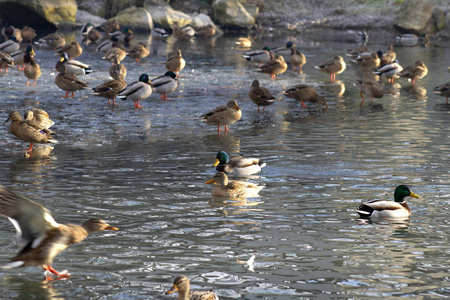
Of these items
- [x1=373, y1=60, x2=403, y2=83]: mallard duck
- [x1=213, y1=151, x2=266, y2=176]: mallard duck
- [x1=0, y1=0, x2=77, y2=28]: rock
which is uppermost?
[x1=0, y1=0, x2=77, y2=28]: rock

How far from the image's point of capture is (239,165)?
1379 centimetres

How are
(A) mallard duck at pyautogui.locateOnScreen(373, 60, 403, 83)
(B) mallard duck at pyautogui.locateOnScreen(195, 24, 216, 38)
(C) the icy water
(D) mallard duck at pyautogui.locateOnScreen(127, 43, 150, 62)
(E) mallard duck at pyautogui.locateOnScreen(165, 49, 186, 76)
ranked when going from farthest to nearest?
1. (B) mallard duck at pyautogui.locateOnScreen(195, 24, 216, 38)
2. (D) mallard duck at pyautogui.locateOnScreen(127, 43, 150, 62)
3. (A) mallard duck at pyautogui.locateOnScreen(373, 60, 403, 83)
4. (E) mallard duck at pyautogui.locateOnScreen(165, 49, 186, 76)
5. (C) the icy water

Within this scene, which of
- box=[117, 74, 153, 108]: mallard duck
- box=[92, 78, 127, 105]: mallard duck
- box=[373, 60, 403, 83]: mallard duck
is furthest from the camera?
box=[373, 60, 403, 83]: mallard duck

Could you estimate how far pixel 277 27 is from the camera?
52312 millimetres

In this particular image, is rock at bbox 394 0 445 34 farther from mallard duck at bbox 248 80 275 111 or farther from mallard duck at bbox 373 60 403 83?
mallard duck at bbox 248 80 275 111

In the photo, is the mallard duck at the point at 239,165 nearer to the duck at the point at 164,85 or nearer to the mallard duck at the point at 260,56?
the duck at the point at 164,85

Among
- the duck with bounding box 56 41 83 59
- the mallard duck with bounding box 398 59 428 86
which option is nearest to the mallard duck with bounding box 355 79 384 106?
the mallard duck with bounding box 398 59 428 86

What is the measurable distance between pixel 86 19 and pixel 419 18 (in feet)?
74.1

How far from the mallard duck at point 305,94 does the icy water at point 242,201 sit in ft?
1.02

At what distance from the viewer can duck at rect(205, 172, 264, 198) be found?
39.8ft

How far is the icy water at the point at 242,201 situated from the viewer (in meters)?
8.55

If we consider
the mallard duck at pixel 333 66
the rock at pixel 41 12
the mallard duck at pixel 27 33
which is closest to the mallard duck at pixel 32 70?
the mallard duck at pixel 333 66

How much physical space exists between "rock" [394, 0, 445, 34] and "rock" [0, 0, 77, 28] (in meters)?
21.7

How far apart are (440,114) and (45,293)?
50.1 ft
